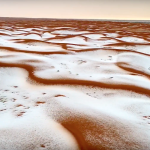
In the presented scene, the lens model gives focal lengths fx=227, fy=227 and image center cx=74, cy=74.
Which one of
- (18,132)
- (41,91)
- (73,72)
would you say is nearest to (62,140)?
(18,132)

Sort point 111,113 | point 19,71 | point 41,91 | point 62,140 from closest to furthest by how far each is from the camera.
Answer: point 62,140 → point 111,113 → point 41,91 → point 19,71

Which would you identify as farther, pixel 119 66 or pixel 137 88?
pixel 119 66

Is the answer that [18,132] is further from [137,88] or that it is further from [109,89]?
[137,88]

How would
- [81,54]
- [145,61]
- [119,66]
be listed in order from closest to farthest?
[119,66] → [145,61] → [81,54]

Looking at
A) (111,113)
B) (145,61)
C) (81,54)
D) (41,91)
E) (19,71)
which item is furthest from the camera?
(81,54)

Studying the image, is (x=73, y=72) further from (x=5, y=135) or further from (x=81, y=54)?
(x=5, y=135)

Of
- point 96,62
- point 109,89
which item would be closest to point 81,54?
point 96,62

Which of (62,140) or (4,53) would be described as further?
(4,53)

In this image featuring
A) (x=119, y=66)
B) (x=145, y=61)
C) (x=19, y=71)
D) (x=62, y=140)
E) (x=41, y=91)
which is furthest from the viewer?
(x=145, y=61)
